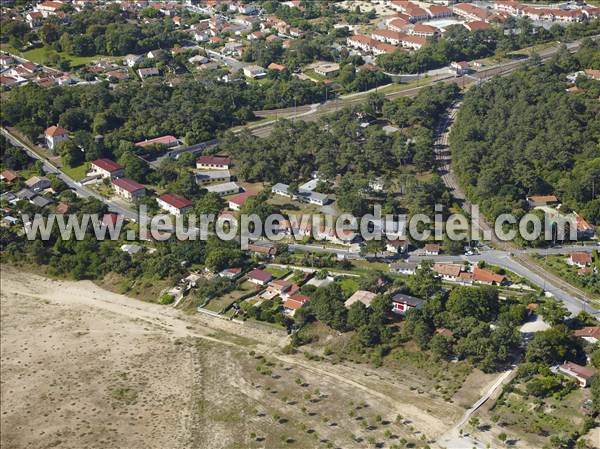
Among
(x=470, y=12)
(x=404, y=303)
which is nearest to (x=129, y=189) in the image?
(x=404, y=303)

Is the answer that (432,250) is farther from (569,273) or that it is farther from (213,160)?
(213,160)

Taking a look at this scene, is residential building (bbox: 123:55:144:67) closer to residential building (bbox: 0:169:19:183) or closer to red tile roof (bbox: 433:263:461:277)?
residential building (bbox: 0:169:19:183)

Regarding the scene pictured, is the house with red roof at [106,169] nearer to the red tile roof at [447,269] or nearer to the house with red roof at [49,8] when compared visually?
the red tile roof at [447,269]

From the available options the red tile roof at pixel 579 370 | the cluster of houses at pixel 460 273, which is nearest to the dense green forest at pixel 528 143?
the cluster of houses at pixel 460 273

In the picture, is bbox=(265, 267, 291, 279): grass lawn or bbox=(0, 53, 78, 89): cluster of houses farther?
bbox=(0, 53, 78, 89): cluster of houses

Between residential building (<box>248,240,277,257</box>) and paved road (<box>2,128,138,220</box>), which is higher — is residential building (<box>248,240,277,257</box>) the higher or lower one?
the lower one

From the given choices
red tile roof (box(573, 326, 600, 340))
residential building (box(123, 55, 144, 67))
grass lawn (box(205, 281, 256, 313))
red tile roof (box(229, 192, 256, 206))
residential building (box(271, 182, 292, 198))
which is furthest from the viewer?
residential building (box(123, 55, 144, 67))

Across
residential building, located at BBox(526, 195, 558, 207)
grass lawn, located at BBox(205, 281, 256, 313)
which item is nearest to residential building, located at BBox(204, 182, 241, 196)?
grass lawn, located at BBox(205, 281, 256, 313)
